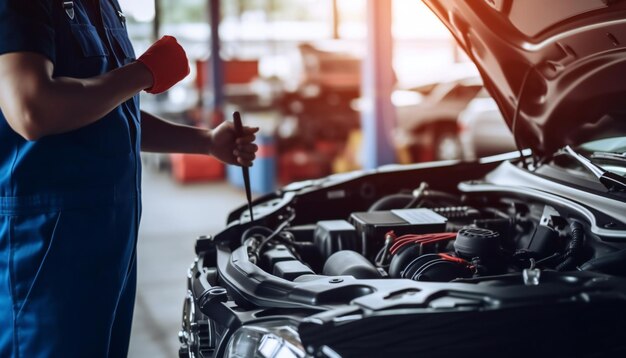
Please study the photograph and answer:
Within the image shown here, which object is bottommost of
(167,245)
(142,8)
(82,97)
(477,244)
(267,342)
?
(167,245)

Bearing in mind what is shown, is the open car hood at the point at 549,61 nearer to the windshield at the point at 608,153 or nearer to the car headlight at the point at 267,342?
the windshield at the point at 608,153

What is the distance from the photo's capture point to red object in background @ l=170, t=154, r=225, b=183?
8500mm

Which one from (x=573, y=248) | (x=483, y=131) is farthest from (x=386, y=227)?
(x=483, y=131)

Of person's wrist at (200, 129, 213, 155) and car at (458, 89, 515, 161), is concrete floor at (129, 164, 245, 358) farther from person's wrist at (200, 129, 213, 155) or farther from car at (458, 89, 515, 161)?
car at (458, 89, 515, 161)

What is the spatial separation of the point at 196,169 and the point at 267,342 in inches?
291

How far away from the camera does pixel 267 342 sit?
132 centimetres

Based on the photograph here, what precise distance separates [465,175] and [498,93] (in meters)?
0.44

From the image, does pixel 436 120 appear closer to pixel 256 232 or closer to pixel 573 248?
pixel 256 232

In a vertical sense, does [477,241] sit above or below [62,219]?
below

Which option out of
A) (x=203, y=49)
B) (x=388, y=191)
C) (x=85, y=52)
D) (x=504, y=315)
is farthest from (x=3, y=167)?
(x=203, y=49)

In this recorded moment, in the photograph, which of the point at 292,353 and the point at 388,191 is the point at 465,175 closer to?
the point at 388,191

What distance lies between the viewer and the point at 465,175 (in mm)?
2557

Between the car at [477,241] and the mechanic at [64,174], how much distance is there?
275 mm

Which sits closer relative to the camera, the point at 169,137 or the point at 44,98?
the point at 44,98
